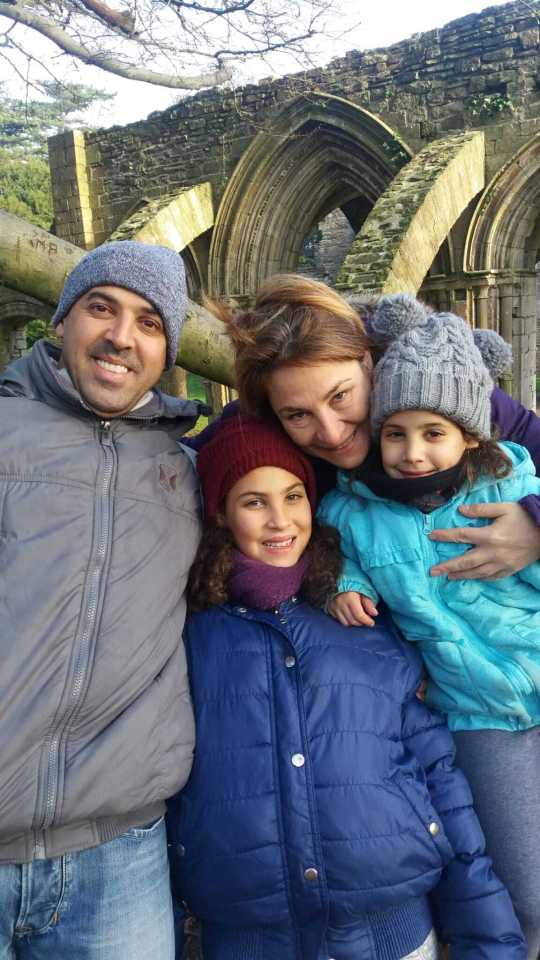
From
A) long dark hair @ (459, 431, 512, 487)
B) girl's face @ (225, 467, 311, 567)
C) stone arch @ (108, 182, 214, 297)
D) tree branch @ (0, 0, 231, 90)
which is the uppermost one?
tree branch @ (0, 0, 231, 90)

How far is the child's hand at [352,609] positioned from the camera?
1.80 metres

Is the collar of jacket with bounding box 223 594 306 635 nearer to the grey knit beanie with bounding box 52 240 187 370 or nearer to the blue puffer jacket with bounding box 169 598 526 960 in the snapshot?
the blue puffer jacket with bounding box 169 598 526 960

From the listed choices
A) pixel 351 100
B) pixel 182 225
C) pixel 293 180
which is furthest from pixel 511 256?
pixel 182 225

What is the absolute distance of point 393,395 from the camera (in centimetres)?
177

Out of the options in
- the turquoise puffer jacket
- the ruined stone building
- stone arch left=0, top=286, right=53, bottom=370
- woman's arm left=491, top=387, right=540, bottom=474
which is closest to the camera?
the turquoise puffer jacket

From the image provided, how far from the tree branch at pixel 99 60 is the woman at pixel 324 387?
15.3 feet

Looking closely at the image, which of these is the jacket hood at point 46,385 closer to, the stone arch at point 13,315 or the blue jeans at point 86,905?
the blue jeans at point 86,905

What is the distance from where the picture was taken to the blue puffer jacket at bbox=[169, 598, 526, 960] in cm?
156

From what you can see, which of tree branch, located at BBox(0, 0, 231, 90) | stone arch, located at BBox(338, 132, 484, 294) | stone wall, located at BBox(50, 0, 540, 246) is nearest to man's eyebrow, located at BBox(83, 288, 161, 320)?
stone arch, located at BBox(338, 132, 484, 294)

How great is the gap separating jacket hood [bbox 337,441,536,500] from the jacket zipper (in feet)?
2.17

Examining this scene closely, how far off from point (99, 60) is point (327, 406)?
16.6 ft

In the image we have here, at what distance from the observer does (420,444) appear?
180cm

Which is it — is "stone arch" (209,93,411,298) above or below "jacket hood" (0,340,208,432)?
above

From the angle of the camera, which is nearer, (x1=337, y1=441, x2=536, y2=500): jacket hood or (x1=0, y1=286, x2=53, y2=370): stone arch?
(x1=337, y1=441, x2=536, y2=500): jacket hood
